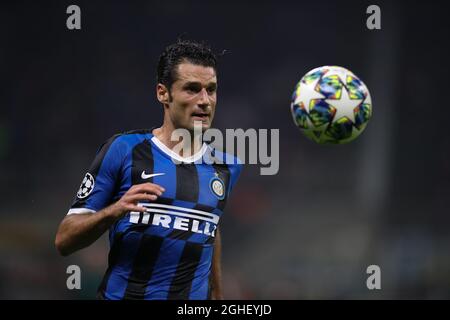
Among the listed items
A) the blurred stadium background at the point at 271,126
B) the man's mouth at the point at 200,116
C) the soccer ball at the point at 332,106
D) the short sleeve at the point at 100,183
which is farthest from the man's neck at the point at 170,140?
the blurred stadium background at the point at 271,126

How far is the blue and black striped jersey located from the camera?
447 centimetres

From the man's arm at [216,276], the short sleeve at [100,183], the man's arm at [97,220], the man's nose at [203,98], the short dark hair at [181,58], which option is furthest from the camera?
the man's arm at [216,276]

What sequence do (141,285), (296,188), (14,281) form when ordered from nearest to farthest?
(141,285), (14,281), (296,188)

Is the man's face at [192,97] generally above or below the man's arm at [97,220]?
above

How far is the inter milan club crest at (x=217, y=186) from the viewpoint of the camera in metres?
4.82

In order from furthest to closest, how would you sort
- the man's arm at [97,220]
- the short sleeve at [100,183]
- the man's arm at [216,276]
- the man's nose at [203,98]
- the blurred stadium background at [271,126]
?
the blurred stadium background at [271,126] < the man's arm at [216,276] < the man's nose at [203,98] < the short sleeve at [100,183] < the man's arm at [97,220]

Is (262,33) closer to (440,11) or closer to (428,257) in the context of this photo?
(440,11)

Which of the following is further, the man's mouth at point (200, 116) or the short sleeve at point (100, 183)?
the man's mouth at point (200, 116)

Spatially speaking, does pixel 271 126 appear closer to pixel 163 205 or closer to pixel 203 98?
pixel 203 98

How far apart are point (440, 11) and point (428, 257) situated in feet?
14.2

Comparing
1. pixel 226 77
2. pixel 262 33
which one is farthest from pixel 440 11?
pixel 226 77

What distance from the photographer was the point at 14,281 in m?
10.2

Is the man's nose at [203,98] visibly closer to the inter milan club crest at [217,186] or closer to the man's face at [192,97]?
the man's face at [192,97]

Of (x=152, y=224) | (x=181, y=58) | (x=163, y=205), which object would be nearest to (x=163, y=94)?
(x=181, y=58)
